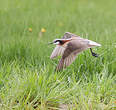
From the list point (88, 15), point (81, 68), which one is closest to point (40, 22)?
point (88, 15)

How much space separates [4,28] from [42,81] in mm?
3175

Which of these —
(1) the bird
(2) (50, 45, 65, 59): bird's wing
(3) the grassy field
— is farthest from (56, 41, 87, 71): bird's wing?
(2) (50, 45, 65, 59): bird's wing

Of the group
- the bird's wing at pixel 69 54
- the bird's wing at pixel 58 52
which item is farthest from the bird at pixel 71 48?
the bird's wing at pixel 58 52

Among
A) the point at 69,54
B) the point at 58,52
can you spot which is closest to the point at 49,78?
the point at 69,54

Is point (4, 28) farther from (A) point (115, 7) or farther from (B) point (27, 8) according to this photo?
(A) point (115, 7)

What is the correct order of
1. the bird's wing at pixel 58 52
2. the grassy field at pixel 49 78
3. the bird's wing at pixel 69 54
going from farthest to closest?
the bird's wing at pixel 58 52
the bird's wing at pixel 69 54
the grassy field at pixel 49 78

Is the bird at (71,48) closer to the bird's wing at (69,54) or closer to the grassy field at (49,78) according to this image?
the bird's wing at (69,54)

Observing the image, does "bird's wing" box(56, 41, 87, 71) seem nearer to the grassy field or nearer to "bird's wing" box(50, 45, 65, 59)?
the grassy field

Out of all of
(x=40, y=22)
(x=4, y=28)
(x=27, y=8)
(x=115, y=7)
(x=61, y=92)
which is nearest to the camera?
(x=61, y=92)

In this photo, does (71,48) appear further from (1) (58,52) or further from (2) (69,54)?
(1) (58,52)

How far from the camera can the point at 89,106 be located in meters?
3.32

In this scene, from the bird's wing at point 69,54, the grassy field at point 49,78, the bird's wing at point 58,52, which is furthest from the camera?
the bird's wing at point 58,52

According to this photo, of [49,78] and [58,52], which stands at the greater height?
[58,52]

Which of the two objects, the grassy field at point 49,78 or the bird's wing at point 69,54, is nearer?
the grassy field at point 49,78
